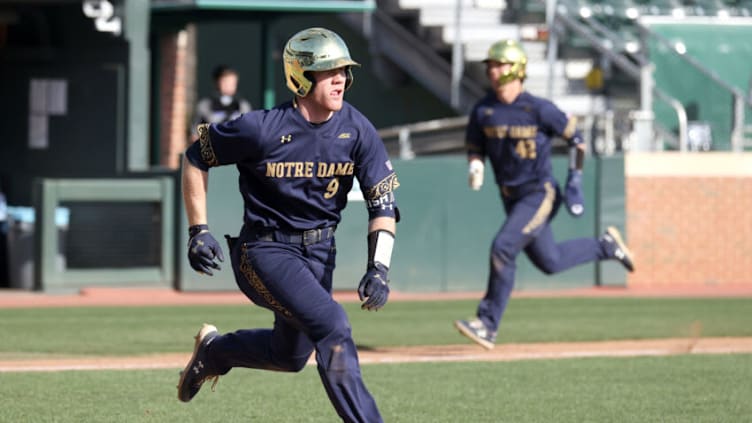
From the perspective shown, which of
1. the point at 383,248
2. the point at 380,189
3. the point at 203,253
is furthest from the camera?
the point at 380,189

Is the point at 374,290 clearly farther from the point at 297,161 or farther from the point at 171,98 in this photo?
the point at 171,98

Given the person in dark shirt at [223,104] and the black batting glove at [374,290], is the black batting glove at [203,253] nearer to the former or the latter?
the black batting glove at [374,290]

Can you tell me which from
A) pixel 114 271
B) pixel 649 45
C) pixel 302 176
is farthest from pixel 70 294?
pixel 302 176

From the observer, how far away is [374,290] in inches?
238

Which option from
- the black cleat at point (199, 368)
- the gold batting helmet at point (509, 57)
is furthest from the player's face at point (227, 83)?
the black cleat at point (199, 368)

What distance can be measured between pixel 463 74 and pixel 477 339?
12.9 meters

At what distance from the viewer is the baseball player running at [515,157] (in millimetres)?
10562

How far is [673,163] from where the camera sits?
17.6m

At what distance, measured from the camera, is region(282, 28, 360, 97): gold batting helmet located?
20.3ft

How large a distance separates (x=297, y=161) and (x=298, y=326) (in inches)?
28.2

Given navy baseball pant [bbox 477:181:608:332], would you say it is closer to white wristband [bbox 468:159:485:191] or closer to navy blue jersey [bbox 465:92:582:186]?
navy blue jersey [bbox 465:92:582:186]

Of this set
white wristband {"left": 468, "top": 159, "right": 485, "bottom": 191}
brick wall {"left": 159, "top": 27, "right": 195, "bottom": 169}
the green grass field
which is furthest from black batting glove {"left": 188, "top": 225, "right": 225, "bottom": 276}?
brick wall {"left": 159, "top": 27, "right": 195, "bottom": 169}

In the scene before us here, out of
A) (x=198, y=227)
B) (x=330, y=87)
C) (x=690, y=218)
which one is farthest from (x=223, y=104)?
(x=330, y=87)

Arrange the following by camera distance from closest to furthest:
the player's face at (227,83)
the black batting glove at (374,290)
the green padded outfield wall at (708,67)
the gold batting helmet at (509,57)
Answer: the black batting glove at (374,290) < the gold batting helmet at (509,57) < the player's face at (227,83) < the green padded outfield wall at (708,67)
